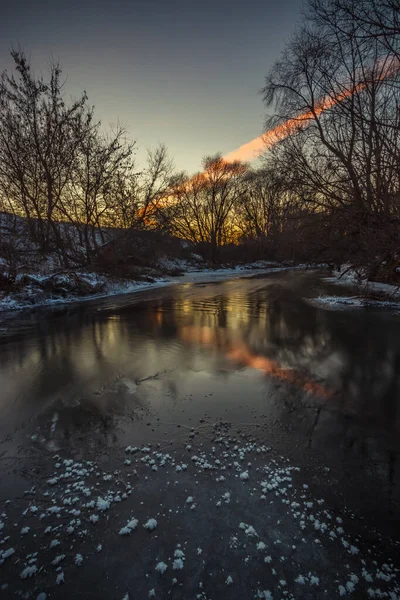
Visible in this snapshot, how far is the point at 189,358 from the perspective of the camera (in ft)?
22.6

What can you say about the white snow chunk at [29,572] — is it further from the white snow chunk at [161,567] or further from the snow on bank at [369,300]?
the snow on bank at [369,300]

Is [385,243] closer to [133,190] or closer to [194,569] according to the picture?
[194,569]

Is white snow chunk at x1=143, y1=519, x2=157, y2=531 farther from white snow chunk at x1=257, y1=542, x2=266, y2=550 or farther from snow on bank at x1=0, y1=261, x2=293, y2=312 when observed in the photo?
snow on bank at x1=0, y1=261, x2=293, y2=312

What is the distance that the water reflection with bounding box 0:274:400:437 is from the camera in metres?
4.70

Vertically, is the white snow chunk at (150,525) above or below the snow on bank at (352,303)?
above

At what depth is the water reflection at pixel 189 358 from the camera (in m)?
4.70

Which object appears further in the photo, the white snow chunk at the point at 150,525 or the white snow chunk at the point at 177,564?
the white snow chunk at the point at 150,525

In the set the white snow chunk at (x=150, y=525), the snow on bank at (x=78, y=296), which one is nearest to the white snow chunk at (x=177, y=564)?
the white snow chunk at (x=150, y=525)

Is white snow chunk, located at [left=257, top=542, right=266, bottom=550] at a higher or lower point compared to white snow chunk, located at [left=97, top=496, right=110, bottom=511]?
lower

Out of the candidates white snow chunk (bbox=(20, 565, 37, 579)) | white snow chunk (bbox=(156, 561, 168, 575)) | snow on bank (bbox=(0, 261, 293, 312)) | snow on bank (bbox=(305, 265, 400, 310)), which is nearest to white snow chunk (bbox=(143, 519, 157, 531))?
white snow chunk (bbox=(156, 561, 168, 575))

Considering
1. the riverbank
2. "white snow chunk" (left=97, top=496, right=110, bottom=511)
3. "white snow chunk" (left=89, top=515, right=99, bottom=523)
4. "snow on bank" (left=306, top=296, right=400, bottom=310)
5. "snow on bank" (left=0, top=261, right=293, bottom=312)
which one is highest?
"snow on bank" (left=0, top=261, right=293, bottom=312)

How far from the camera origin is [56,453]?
3490mm

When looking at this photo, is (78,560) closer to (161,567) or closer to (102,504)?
(102,504)

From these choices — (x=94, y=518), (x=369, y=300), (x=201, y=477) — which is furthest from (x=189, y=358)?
(x=369, y=300)
